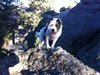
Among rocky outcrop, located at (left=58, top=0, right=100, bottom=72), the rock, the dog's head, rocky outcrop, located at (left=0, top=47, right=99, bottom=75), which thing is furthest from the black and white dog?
rocky outcrop, located at (left=58, top=0, right=100, bottom=72)

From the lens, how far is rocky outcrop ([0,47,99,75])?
9.38m

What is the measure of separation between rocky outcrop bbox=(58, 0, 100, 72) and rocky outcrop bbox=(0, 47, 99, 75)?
5018 mm

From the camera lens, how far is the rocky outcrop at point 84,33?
56.8ft

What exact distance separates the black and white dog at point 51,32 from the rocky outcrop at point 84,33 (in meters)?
3.86

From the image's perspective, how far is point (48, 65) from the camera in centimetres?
988

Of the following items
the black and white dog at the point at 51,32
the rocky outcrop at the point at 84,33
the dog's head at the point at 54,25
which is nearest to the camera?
the dog's head at the point at 54,25

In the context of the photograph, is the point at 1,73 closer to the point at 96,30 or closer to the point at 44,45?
the point at 44,45

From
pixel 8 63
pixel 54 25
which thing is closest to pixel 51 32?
pixel 54 25

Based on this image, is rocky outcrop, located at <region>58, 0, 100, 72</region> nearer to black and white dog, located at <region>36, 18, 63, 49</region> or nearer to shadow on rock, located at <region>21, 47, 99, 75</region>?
black and white dog, located at <region>36, 18, 63, 49</region>

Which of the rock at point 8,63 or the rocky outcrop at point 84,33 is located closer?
the rock at point 8,63

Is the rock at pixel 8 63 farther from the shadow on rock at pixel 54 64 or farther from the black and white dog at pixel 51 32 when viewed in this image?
the black and white dog at pixel 51 32

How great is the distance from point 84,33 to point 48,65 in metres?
11.4

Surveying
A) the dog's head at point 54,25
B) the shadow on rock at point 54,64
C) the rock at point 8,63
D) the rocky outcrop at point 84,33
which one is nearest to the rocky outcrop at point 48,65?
the shadow on rock at point 54,64

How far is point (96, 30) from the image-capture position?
20609 millimetres
